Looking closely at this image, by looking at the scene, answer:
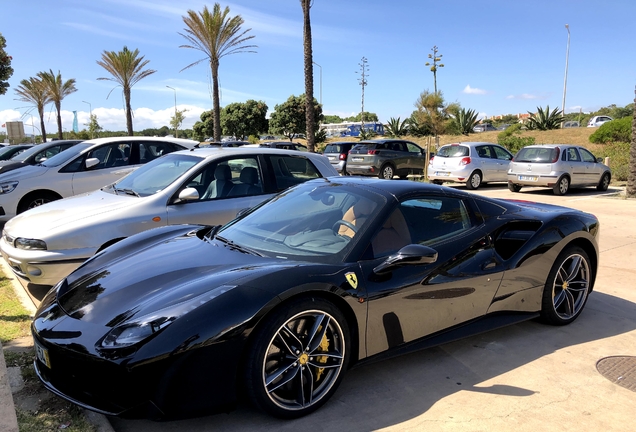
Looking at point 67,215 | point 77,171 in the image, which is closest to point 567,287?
point 67,215

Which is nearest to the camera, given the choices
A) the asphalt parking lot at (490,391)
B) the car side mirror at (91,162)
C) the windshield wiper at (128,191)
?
the asphalt parking lot at (490,391)

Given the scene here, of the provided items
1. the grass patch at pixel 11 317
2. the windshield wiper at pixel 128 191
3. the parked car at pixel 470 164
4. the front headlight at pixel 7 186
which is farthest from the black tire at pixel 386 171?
the grass patch at pixel 11 317

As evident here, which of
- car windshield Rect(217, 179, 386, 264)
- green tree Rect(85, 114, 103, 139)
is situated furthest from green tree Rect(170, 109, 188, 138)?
car windshield Rect(217, 179, 386, 264)

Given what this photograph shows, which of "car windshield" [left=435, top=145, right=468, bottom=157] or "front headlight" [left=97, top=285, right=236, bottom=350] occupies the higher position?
"car windshield" [left=435, top=145, right=468, bottom=157]

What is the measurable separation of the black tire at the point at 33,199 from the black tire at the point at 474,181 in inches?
486

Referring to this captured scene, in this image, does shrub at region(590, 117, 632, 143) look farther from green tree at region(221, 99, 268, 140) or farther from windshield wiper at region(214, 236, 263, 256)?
green tree at region(221, 99, 268, 140)

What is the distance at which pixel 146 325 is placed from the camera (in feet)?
8.32

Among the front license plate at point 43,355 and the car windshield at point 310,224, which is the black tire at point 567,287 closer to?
the car windshield at point 310,224

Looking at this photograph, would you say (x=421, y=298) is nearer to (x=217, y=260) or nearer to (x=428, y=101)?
(x=217, y=260)

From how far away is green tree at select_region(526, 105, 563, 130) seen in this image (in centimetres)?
3181

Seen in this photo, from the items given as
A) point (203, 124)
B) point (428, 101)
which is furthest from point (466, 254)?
point (203, 124)

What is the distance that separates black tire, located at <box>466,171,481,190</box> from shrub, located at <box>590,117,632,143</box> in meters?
15.3

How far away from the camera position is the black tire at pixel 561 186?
46.9 feet

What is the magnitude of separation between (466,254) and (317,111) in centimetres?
4606
